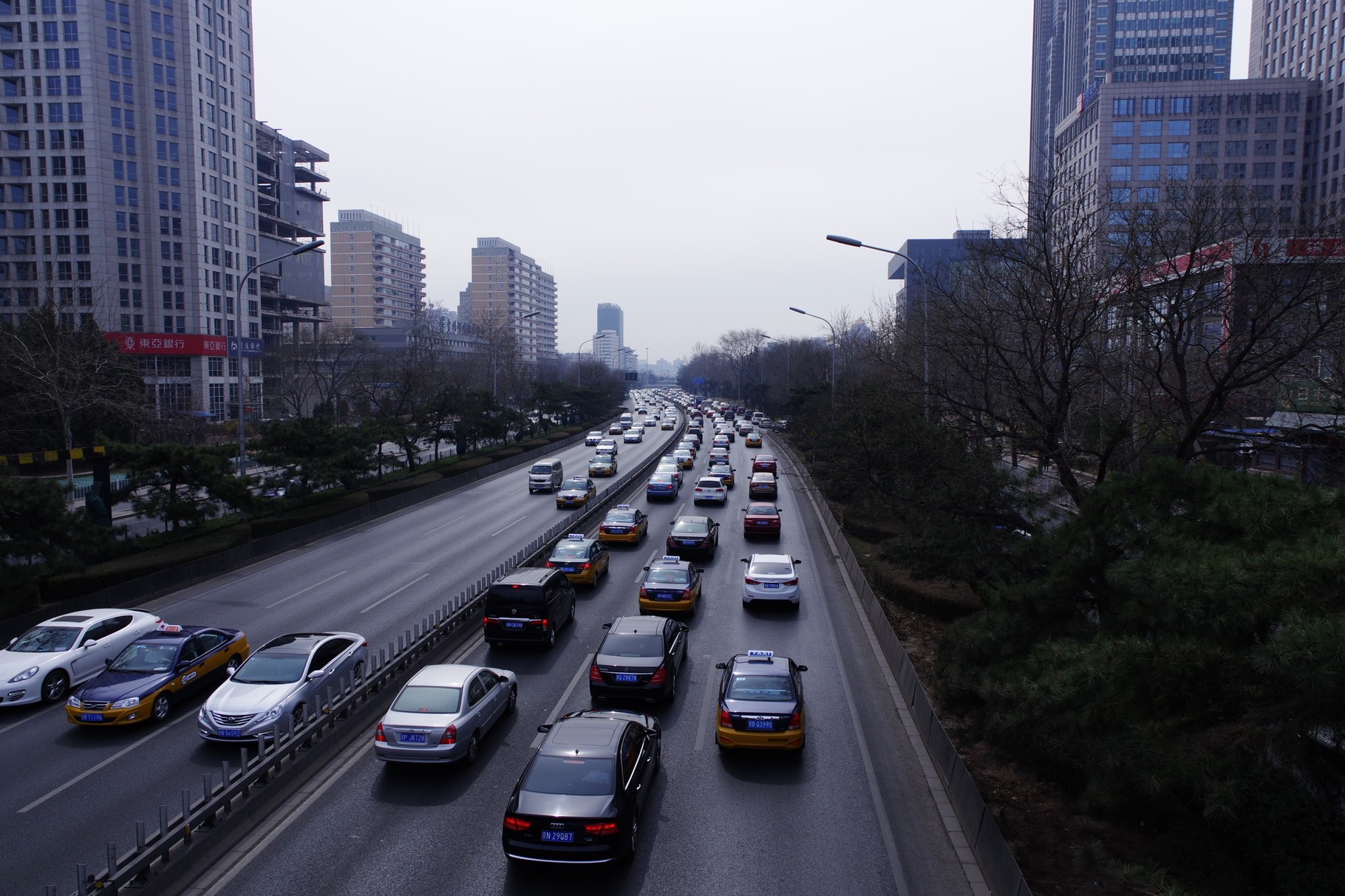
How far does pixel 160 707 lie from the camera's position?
568 inches

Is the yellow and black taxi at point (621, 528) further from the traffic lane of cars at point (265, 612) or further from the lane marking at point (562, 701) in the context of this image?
the lane marking at point (562, 701)

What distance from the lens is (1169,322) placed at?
14078 mm

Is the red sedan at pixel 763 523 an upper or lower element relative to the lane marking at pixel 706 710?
upper

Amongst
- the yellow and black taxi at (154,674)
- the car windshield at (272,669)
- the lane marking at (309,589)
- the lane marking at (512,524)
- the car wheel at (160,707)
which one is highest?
the car windshield at (272,669)

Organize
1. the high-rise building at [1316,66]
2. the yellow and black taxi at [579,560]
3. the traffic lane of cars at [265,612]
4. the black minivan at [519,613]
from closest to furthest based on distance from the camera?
1. the traffic lane of cars at [265,612]
2. the black minivan at [519,613]
3. the yellow and black taxi at [579,560]
4. the high-rise building at [1316,66]

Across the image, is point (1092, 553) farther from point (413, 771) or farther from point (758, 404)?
point (758, 404)

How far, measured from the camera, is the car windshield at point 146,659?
48.8ft

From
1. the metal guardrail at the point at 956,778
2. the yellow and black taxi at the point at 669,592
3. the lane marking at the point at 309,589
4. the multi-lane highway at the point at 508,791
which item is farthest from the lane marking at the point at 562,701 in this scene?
the lane marking at the point at 309,589

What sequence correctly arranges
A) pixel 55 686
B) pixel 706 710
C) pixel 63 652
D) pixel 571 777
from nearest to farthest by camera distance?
pixel 571 777, pixel 706 710, pixel 55 686, pixel 63 652

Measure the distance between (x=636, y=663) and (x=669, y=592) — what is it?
6144mm

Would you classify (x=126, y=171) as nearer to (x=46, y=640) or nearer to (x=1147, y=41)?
(x=46, y=640)

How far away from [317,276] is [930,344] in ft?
331

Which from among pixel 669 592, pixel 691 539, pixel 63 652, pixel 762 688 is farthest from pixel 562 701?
pixel 691 539

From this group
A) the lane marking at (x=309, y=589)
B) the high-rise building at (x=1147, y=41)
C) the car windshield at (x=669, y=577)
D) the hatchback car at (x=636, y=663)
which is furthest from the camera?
the high-rise building at (x=1147, y=41)
